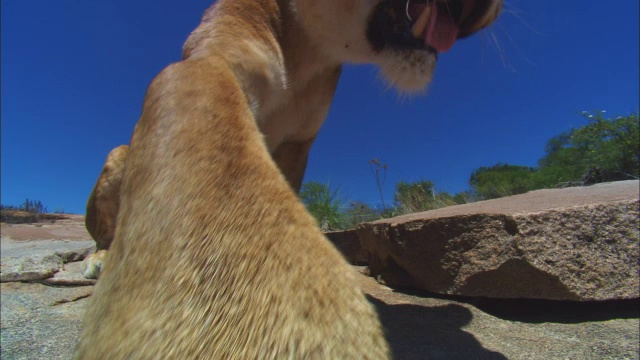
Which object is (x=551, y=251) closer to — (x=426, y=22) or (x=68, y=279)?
(x=426, y=22)

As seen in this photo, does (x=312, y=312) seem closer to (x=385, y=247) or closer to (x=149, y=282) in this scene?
(x=149, y=282)

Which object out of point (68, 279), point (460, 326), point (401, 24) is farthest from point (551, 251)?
point (68, 279)

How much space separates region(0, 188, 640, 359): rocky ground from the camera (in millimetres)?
2170

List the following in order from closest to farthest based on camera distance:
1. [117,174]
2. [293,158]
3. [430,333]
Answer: [430,333]
[117,174]
[293,158]

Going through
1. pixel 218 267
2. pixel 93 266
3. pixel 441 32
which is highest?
pixel 441 32

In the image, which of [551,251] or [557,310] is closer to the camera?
[551,251]

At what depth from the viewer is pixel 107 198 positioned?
9.54 feet

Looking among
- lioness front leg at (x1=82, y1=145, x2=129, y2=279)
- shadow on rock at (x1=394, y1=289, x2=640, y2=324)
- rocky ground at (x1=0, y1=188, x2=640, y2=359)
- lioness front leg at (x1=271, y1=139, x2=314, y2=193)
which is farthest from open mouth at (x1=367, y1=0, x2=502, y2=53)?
shadow on rock at (x1=394, y1=289, x2=640, y2=324)

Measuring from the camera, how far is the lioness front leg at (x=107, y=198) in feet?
8.98

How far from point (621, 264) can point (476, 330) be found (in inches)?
44.6

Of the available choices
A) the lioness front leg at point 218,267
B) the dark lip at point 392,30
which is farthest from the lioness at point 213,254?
→ the dark lip at point 392,30

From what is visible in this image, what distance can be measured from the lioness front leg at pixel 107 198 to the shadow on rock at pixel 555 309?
279 cm

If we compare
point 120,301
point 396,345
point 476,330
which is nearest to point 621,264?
point 476,330

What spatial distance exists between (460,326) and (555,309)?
89cm
